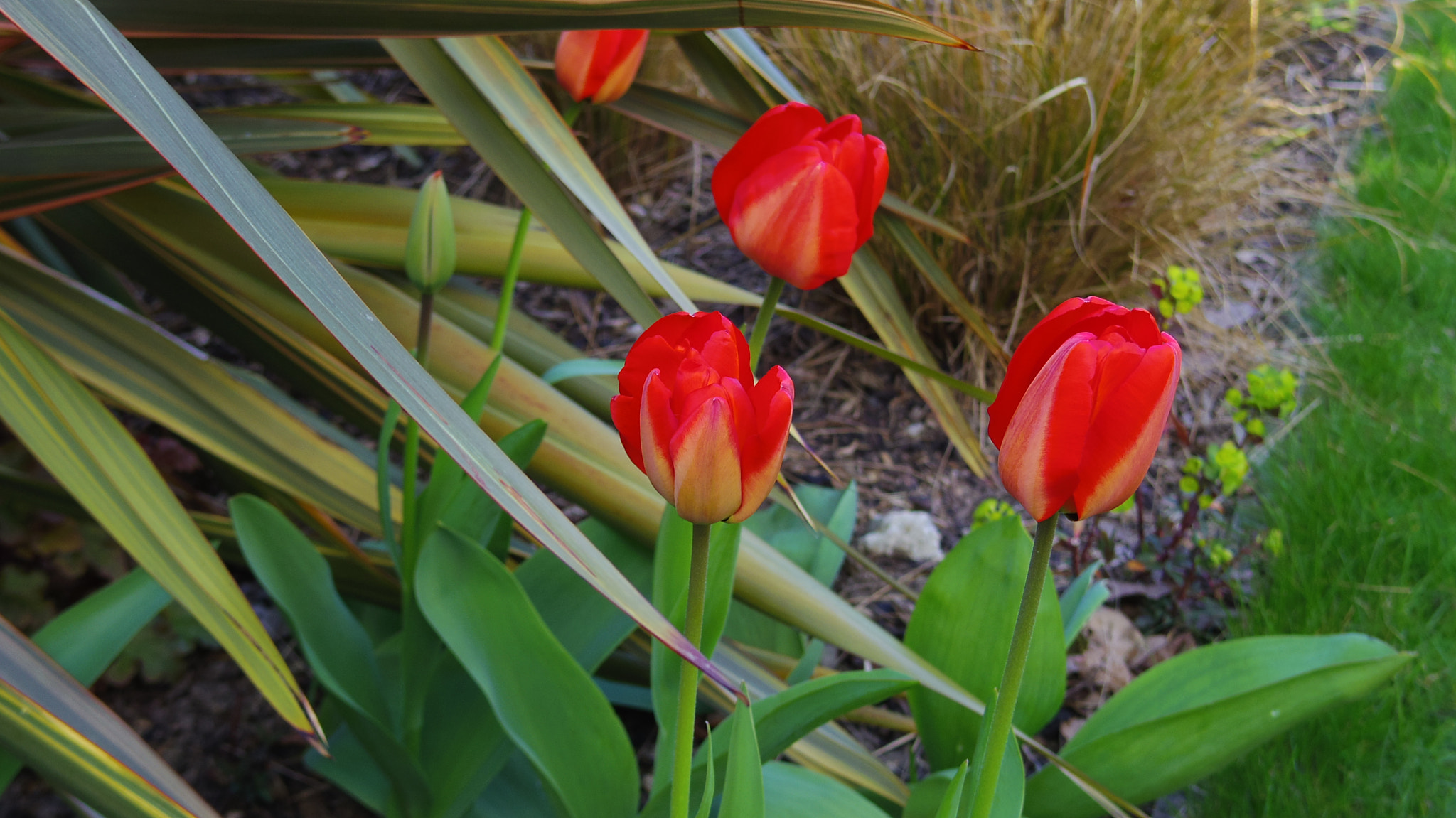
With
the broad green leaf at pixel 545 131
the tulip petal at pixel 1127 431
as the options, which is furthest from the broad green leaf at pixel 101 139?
the tulip petal at pixel 1127 431

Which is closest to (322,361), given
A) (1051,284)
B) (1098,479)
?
(1098,479)

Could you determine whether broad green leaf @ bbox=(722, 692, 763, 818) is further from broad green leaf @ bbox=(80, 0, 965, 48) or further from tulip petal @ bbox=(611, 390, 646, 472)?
broad green leaf @ bbox=(80, 0, 965, 48)

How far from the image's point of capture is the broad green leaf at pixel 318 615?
0.90 meters

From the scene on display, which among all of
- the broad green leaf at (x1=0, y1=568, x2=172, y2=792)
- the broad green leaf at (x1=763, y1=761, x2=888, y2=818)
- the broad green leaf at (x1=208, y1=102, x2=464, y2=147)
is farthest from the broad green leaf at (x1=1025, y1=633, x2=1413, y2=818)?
the broad green leaf at (x1=208, y1=102, x2=464, y2=147)

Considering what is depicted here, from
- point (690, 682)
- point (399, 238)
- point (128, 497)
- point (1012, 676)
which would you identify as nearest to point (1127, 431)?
point (1012, 676)

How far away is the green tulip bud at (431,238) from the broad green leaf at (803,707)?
0.42m

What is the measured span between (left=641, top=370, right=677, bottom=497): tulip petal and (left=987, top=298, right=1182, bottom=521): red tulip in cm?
16

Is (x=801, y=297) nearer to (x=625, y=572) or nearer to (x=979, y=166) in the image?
(x=979, y=166)

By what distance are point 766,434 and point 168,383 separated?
70cm

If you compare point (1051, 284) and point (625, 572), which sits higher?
point (625, 572)

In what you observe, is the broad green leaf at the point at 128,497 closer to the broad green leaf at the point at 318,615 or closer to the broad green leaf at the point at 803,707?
the broad green leaf at the point at 318,615

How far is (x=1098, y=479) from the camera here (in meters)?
0.46

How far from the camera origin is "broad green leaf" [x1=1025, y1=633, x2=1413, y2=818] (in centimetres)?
87

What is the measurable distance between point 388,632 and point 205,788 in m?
0.29
